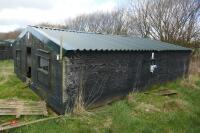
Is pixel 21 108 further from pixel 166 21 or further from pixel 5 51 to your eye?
pixel 166 21

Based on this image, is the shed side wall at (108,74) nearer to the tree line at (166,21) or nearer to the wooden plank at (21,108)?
the wooden plank at (21,108)

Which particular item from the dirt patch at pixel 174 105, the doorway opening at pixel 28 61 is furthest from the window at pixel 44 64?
the dirt patch at pixel 174 105

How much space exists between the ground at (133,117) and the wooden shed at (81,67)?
57 centimetres

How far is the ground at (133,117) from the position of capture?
22.6ft

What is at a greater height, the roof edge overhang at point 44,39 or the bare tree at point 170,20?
the bare tree at point 170,20

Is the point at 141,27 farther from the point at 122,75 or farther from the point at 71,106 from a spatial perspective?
the point at 71,106

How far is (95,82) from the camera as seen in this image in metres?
8.65

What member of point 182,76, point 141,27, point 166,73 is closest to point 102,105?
point 166,73

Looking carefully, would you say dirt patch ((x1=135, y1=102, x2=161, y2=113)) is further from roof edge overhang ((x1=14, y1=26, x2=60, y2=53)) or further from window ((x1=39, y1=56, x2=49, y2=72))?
window ((x1=39, y1=56, x2=49, y2=72))

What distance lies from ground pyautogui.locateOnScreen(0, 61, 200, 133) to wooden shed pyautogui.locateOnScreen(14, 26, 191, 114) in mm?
569

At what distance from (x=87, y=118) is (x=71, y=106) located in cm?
79

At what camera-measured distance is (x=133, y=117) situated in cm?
765

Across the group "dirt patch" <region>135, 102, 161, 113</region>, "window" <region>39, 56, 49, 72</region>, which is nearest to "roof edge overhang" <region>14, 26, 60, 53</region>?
"window" <region>39, 56, 49, 72</region>

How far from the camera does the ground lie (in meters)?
6.88
